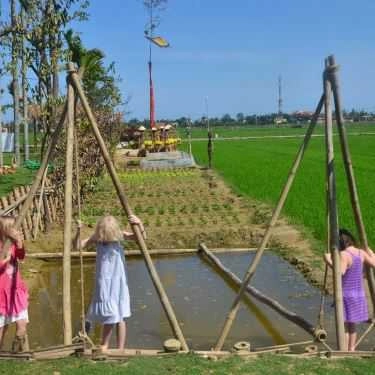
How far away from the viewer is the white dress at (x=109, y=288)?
5.90 m

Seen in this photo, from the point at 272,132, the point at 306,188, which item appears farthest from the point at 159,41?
the point at 272,132

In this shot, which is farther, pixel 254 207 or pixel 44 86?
pixel 254 207

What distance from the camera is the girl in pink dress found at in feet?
19.6

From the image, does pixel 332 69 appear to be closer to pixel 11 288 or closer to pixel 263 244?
pixel 263 244

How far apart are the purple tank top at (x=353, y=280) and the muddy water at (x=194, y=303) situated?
1.23 meters

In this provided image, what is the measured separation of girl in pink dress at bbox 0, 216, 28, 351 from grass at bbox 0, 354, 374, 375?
0.60m

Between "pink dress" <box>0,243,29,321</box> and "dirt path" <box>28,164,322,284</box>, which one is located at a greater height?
"pink dress" <box>0,243,29,321</box>

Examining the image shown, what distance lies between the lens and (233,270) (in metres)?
11.1

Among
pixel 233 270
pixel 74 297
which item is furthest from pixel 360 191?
pixel 74 297

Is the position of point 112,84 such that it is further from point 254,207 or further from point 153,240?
point 153,240

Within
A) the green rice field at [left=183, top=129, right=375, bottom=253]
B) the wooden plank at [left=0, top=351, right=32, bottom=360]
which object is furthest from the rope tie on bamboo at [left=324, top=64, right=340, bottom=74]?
the green rice field at [left=183, top=129, right=375, bottom=253]

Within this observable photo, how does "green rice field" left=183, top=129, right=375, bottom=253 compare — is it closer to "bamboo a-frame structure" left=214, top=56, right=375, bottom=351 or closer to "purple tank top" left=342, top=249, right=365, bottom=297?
"purple tank top" left=342, top=249, right=365, bottom=297

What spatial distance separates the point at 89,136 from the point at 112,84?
12017mm

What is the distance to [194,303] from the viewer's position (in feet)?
29.5
